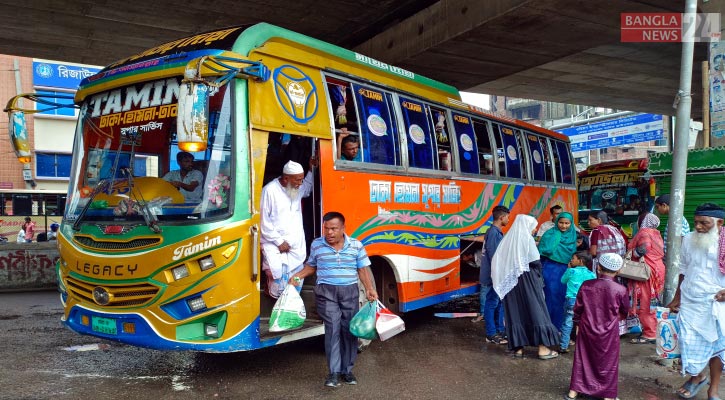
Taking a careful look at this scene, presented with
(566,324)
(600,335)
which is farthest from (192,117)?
(566,324)

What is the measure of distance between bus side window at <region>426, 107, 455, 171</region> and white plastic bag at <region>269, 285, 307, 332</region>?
3.48m

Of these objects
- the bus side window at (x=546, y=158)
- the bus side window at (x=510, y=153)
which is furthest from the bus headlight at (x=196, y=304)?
the bus side window at (x=546, y=158)

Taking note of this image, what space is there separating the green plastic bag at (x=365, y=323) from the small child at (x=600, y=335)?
188 centimetres

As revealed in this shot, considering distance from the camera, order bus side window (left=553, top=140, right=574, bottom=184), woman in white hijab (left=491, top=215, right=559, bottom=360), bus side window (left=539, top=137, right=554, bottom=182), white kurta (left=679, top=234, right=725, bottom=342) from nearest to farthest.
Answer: white kurta (left=679, top=234, right=725, bottom=342) → woman in white hijab (left=491, top=215, right=559, bottom=360) → bus side window (left=539, top=137, right=554, bottom=182) → bus side window (left=553, top=140, right=574, bottom=184)

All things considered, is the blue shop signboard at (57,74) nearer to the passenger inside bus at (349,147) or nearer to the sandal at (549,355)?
the passenger inside bus at (349,147)

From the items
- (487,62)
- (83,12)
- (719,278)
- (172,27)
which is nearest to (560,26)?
(487,62)

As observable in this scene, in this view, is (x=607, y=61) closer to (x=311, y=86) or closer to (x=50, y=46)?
(x=311, y=86)

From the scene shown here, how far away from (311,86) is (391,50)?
9.54 m

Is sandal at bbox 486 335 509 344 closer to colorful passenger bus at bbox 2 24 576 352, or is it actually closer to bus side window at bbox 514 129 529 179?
colorful passenger bus at bbox 2 24 576 352

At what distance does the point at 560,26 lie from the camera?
12.0 meters

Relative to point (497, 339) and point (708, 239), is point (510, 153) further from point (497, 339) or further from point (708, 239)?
point (708, 239)

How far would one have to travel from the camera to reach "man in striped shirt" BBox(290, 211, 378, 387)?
204 inches

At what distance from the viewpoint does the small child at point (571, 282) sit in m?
6.66

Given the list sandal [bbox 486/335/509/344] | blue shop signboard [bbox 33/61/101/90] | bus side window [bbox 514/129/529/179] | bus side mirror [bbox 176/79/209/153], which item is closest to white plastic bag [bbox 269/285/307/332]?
bus side mirror [bbox 176/79/209/153]
